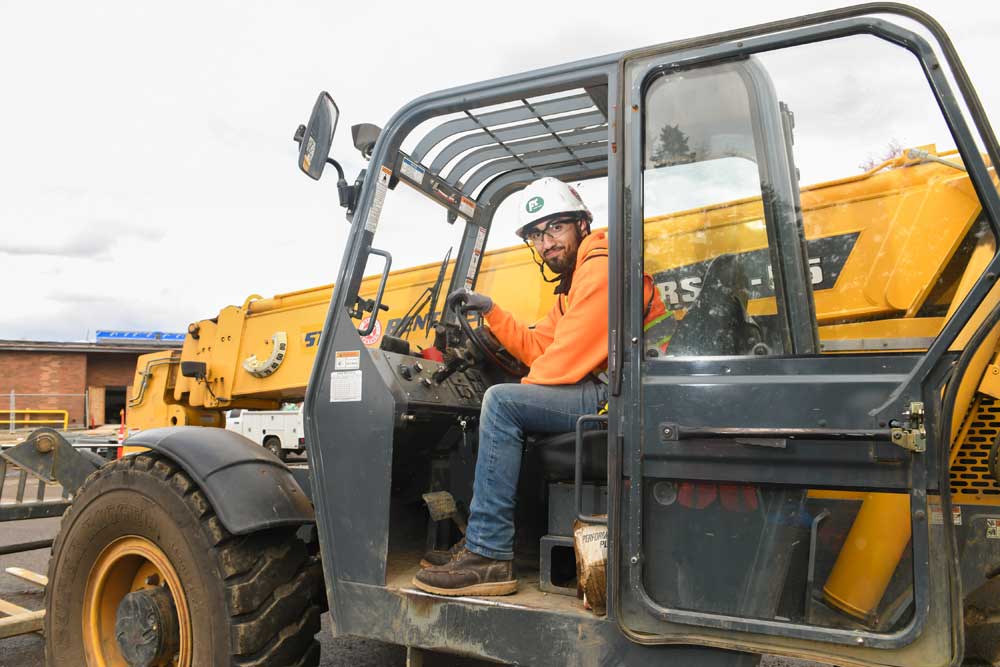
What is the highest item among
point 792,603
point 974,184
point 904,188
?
point 904,188

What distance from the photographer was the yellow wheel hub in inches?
123

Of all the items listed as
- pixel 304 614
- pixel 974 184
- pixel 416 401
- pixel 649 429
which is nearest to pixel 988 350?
pixel 974 184

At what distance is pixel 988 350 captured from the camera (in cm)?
228

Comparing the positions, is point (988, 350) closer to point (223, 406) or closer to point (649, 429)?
point (649, 429)

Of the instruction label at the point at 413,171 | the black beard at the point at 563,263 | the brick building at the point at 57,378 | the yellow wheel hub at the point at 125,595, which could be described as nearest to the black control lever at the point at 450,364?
the black beard at the point at 563,263

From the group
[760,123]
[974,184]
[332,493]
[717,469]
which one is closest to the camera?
[974,184]

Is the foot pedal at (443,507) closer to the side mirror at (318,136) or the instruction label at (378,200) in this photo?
the instruction label at (378,200)

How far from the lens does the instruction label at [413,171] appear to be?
348cm

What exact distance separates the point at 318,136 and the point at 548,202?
1.02 m

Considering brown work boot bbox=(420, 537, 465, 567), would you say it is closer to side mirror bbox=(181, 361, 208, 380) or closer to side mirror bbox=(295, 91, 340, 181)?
side mirror bbox=(295, 91, 340, 181)

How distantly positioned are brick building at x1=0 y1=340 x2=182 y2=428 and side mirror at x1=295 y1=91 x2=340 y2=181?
25.6m

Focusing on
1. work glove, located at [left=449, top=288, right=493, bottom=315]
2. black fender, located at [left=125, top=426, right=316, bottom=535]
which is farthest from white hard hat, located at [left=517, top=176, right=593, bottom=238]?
black fender, located at [left=125, top=426, right=316, bottom=535]

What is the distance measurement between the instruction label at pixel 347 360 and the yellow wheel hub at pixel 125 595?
42.1 inches

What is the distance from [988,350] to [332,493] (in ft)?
7.47
